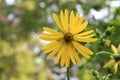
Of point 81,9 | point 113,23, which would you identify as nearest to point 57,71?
point 81,9

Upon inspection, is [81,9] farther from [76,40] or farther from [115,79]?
[76,40]

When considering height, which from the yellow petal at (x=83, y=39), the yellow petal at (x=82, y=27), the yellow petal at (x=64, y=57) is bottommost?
the yellow petal at (x=64, y=57)

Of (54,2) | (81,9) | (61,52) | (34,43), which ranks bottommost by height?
(61,52)

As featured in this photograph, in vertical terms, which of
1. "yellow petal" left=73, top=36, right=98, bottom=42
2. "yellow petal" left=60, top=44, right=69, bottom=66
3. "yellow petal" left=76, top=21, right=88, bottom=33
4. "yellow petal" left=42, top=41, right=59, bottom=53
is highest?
"yellow petal" left=76, top=21, right=88, bottom=33

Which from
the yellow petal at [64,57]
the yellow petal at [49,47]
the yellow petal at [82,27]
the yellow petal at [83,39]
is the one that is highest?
the yellow petal at [82,27]

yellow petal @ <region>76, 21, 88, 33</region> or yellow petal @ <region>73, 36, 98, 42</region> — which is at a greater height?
yellow petal @ <region>76, 21, 88, 33</region>

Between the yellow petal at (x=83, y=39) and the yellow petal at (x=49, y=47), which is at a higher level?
the yellow petal at (x=83, y=39)

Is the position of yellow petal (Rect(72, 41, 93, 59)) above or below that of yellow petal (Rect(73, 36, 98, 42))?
below

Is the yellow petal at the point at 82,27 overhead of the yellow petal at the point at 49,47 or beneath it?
overhead
